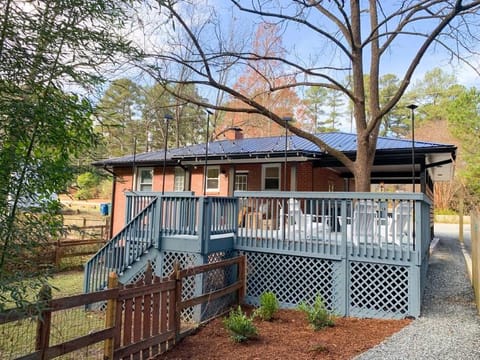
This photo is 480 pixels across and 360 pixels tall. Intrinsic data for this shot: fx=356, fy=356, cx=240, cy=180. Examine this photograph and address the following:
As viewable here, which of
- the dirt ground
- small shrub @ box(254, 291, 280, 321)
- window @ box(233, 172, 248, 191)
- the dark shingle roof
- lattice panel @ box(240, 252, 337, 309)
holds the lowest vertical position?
the dirt ground

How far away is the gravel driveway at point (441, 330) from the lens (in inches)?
170

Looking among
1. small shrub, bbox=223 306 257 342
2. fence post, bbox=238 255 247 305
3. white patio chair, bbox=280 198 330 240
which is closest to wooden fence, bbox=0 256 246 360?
small shrub, bbox=223 306 257 342

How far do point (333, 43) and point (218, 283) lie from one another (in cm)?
717

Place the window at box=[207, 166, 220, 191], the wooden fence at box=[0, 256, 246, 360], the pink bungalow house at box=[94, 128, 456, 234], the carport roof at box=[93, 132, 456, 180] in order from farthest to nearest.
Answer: the window at box=[207, 166, 220, 191], the pink bungalow house at box=[94, 128, 456, 234], the carport roof at box=[93, 132, 456, 180], the wooden fence at box=[0, 256, 246, 360]

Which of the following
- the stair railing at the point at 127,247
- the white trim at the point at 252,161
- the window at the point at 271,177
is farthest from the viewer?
the window at the point at 271,177

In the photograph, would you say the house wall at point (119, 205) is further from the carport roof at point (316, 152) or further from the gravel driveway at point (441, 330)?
the gravel driveway at point (441, 330)

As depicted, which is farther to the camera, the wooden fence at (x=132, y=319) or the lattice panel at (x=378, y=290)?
the lattice panel at (x=378, y=290)

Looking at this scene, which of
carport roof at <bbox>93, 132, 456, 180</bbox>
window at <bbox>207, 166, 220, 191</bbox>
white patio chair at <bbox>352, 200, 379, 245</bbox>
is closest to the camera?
white patio chair at <bbox>352, 200, 379, 245</bbox>

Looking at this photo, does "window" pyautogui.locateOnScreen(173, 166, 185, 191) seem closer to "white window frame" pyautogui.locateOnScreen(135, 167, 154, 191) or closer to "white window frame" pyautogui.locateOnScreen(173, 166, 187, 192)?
"white window frame" pyautogui.locateOnScreen(173, 166, 187, 192)

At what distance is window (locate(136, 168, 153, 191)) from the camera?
613 inches

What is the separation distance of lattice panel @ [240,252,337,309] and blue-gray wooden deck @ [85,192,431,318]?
0.06ft

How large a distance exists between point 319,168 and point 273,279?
6.64 metres

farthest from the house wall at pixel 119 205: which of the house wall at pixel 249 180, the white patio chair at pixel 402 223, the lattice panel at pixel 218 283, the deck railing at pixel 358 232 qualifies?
the white patio chair at pixel 402 223

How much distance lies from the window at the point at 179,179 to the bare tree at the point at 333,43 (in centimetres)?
550
